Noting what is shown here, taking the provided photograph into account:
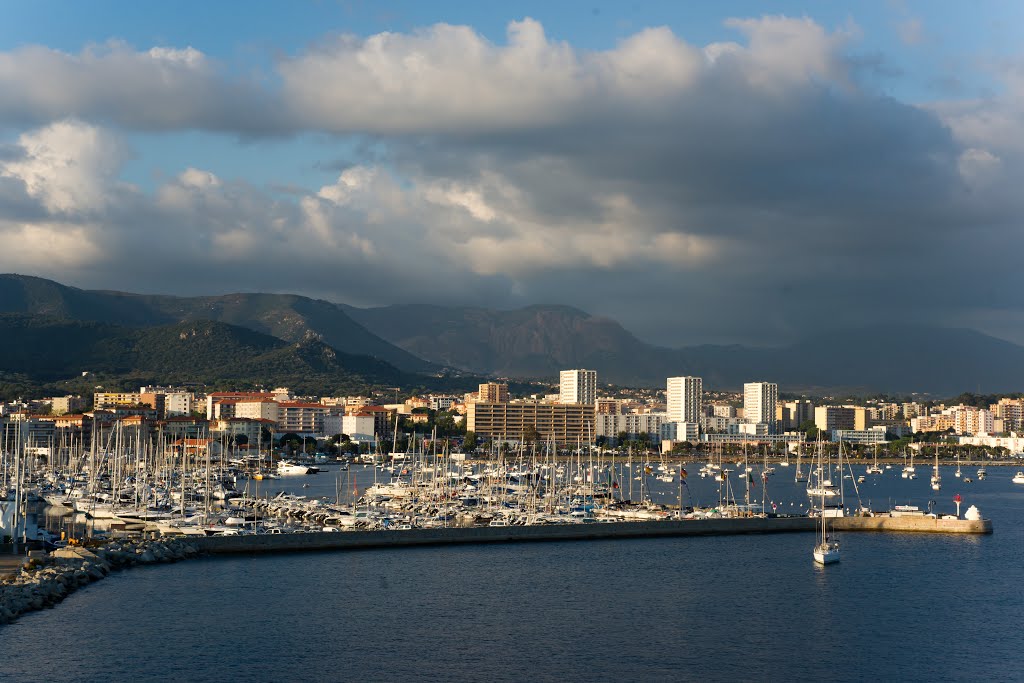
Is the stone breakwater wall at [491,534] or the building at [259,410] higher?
the building at [259,410]

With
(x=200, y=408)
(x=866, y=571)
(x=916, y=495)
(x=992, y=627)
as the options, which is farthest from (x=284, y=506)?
(x=200, y=408)

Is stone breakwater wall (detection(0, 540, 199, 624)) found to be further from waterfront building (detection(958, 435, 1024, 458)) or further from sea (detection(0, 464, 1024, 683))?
waterfront building (detection(958, 435, 1024, 458))

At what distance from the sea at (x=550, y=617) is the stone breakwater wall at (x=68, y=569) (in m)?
0.65

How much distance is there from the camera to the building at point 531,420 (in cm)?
17638

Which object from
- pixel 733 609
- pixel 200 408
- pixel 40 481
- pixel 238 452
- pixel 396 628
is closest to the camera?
pixel 396 628

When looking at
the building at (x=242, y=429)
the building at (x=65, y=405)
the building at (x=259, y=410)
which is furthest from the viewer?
the building at (x=259, y=410)

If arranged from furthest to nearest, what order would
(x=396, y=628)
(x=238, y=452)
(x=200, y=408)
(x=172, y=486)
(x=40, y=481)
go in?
(x=200, y=408) → (x=238, y=452) → (x=40, y=481) → (x=172, y=486) → (x=396, y=628)

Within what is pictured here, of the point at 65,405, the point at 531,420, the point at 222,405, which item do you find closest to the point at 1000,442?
the point at 531,420

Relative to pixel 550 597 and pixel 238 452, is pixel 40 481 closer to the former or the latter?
pixel 238 452

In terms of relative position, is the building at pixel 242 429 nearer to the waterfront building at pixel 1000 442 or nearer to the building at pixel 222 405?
the building at pixel 222 405

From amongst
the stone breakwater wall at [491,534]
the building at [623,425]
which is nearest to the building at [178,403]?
the building at [623,425]

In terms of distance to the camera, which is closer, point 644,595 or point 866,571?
point 644,595

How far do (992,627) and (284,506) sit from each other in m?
39.7

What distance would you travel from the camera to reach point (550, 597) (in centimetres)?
3872
